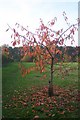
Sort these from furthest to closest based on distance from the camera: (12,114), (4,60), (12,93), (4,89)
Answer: (4,60), (4,89), (12,93), (12,114)

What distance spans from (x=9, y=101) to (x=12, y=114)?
1620 millimetres

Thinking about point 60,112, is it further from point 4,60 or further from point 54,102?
point 4,60

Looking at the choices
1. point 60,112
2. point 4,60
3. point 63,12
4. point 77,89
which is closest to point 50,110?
point 60,112

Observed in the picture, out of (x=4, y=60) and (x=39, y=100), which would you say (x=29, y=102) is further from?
(x=4, y=60)

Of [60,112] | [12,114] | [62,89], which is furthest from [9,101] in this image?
[62,89]

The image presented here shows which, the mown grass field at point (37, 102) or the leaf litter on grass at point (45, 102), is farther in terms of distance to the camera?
the leaf litter on grass at point (45, 102)

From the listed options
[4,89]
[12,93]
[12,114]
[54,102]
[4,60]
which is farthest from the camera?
[4,60]

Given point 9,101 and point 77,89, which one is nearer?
point 9,101

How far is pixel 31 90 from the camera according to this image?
11234 mm

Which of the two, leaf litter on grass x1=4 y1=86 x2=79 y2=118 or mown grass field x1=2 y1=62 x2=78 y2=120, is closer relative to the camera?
mown grass field x1=2 y1=62 x2=78 y2=120

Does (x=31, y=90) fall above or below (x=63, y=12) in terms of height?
below

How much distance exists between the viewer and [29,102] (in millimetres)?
8953

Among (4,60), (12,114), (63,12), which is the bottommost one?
(12,114)

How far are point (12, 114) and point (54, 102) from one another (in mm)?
1834
